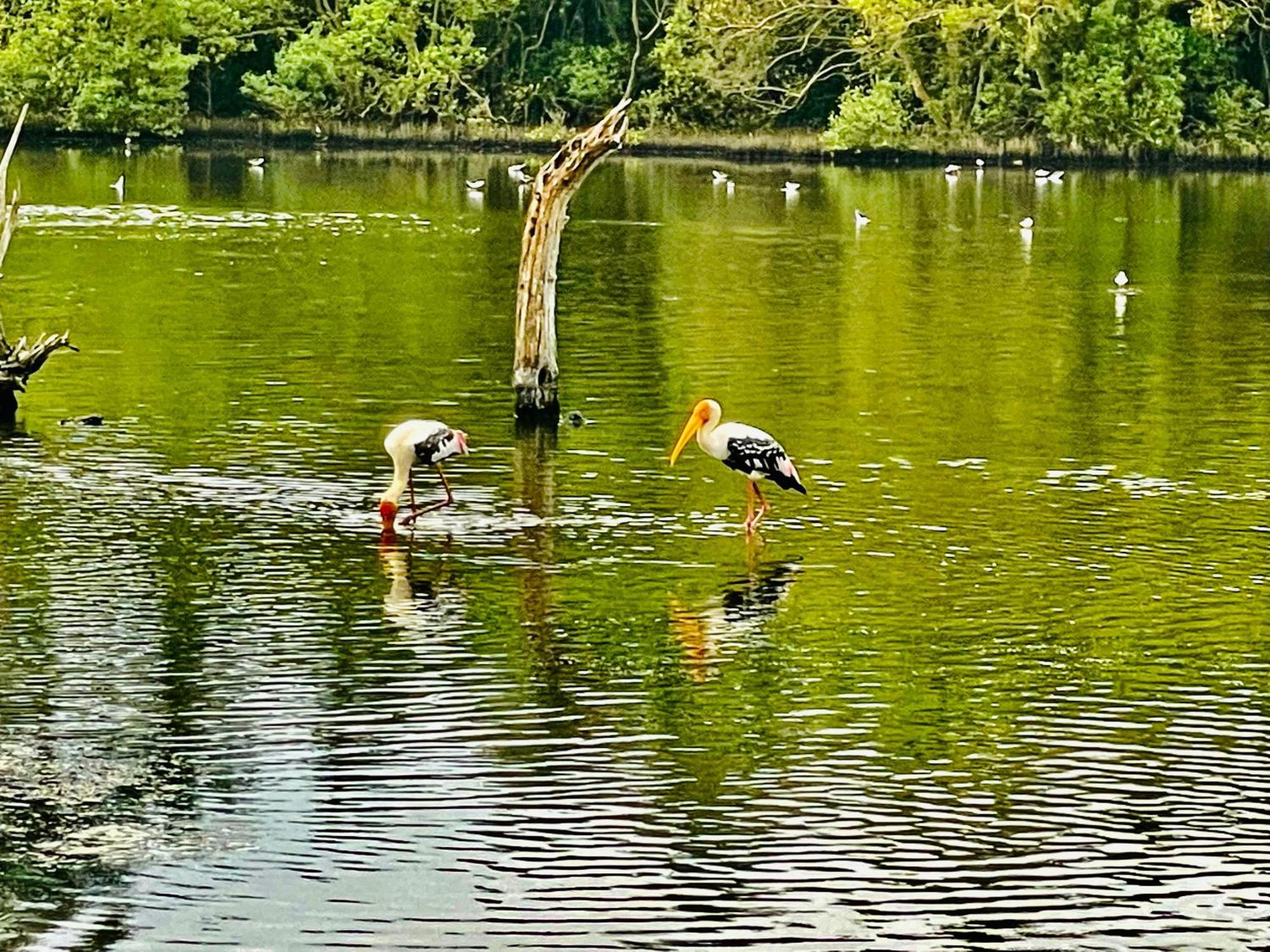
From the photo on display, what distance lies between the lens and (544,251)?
24.7m

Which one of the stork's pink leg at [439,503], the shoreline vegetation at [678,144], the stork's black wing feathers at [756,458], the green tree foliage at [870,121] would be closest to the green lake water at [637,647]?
the stork's pink leg at [439,503]

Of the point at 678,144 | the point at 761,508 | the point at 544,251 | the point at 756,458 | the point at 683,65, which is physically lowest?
the point at 761,508

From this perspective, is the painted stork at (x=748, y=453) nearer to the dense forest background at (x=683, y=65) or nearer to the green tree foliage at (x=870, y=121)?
the dense forest background at (x=683, y=65)

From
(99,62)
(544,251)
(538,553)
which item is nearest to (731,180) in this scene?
(99,62)

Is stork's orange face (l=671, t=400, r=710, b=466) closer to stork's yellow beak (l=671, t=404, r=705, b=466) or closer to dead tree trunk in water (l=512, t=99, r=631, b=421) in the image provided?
stork's yellow beak (l=671, t=404, r=705, b=466)

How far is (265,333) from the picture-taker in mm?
34156

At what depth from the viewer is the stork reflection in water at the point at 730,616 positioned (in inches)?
628

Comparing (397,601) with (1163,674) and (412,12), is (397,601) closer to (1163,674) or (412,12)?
(1163,674)

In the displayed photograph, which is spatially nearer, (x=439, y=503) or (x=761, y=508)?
(x=439, y=503)

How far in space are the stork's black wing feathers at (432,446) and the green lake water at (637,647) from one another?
52 centimetres

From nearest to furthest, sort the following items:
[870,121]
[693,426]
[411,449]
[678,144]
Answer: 1. [411,449]
2. [693,426]
3. [870,121]
4. [678,144]

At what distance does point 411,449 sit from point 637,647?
4234mm

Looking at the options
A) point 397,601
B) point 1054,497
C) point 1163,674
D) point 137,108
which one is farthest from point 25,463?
point 137,108

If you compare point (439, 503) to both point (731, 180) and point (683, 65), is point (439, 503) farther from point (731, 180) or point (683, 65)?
point (683, 65)
